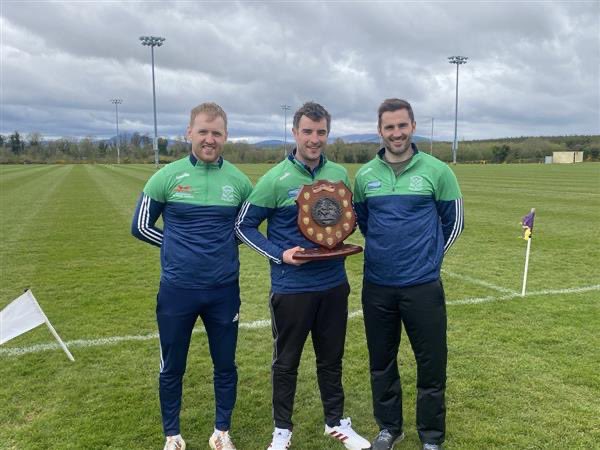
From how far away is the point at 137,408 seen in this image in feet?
13.2

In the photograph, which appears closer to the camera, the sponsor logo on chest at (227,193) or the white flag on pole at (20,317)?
the sponsor logo on chest at (227,193)

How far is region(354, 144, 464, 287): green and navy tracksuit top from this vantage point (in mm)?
3160

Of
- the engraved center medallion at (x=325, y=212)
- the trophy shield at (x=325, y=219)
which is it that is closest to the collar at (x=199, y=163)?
the trophy shield at (x=325, y=219)

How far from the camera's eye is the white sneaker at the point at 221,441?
339cm

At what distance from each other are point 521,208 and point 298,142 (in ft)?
52.3

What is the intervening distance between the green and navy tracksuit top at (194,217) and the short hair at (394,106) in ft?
3.33

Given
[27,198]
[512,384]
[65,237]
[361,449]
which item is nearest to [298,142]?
[361,449]

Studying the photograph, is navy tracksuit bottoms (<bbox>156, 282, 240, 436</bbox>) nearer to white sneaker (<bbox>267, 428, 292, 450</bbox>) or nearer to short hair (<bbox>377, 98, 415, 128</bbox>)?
white sneaker (<bbox>267, 428, 292, 450</bbox>)

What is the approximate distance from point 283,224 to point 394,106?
38.8 inches

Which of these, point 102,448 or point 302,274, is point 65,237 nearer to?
point 102,448

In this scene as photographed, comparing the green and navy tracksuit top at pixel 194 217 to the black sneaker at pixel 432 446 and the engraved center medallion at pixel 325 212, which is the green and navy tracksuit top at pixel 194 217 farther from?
the black sneaker at pixel 432 446

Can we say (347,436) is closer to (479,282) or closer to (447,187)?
(447,187)

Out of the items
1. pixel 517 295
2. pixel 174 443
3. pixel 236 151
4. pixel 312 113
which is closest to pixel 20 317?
→ pixel 174 443

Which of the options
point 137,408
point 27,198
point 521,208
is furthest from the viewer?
point 27,198
